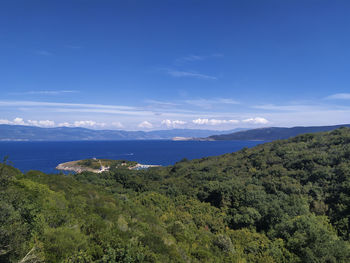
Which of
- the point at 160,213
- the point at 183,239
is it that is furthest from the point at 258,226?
the point at 183,239

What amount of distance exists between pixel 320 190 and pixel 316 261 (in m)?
24.7

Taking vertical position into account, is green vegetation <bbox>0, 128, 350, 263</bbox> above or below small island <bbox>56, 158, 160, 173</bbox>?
above

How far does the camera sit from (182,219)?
2748 cm

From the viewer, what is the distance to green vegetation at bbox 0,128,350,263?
10.2m

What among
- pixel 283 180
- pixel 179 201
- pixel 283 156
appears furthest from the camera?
pixel 283 156

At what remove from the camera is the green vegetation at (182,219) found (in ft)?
33.3

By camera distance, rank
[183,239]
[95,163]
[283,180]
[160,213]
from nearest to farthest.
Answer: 1. [183,239]
2. [160,213]
3. [283,180]
4. [95,163]

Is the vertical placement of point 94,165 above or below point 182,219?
below

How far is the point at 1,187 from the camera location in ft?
52.0

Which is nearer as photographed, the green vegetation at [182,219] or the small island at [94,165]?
the green vegetation at [182,219]

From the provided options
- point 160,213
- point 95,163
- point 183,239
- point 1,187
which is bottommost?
point 95,163

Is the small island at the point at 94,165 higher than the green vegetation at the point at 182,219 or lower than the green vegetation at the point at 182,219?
lower

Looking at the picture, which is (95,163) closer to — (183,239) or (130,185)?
(130,185)

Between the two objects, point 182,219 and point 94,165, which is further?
point 94,165
